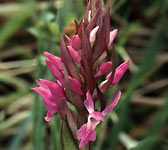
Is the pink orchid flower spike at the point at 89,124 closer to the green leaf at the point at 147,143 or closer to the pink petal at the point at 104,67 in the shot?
the pink petal at the point at 104,67

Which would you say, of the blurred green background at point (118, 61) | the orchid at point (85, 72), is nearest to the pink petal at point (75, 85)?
the orchid at point (85, 72)

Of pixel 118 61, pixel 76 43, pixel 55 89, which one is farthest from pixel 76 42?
pixel 118 61

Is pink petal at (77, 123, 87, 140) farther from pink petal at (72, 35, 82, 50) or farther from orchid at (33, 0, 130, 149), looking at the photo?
pink petal at (72, 35, 82, 50)

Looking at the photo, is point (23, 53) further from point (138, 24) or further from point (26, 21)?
point (138, 24)

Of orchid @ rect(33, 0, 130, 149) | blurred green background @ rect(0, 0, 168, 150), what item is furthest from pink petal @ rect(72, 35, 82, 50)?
blurred green background @ rect(0, 0, 168, 150)

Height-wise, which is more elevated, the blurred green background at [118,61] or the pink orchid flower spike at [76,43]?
the pink orchid flower spike at [76,43]

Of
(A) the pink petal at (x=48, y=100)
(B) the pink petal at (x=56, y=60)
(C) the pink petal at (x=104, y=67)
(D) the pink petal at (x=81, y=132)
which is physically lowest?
(D) the pink petal at (x=81, y=132)
